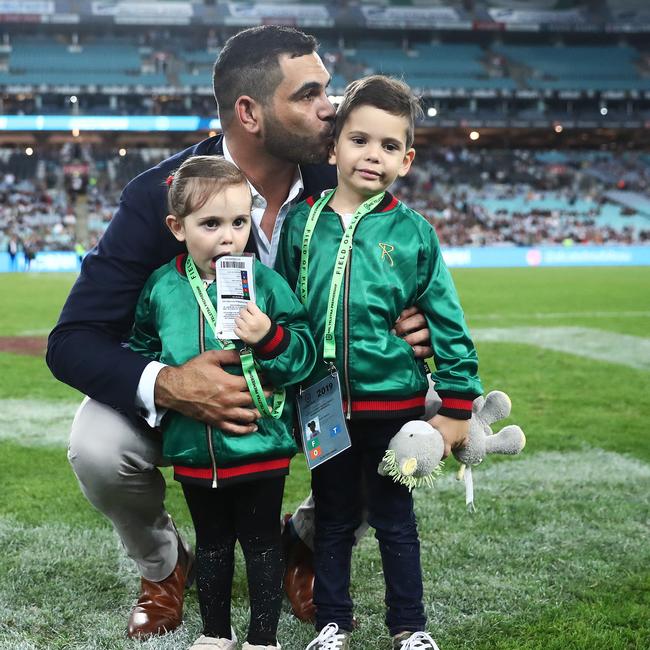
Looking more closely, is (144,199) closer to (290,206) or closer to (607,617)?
(290,206)

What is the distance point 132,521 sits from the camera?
8.55ft

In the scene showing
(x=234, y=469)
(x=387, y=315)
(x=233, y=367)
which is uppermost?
(x=387, y=315)

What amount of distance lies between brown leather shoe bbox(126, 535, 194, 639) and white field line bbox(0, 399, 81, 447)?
2.52 m

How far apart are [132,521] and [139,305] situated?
0.67 meters

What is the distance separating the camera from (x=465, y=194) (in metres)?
35.8

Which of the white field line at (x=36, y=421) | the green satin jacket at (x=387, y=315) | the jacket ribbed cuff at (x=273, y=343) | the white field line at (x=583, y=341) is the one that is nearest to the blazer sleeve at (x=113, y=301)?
the jacket ribbed cuff at (x=273, y=343)

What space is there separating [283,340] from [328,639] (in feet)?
2.62

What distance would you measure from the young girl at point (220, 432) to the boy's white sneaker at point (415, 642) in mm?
328

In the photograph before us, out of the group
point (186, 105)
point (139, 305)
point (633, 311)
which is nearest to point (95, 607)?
point (139, 305)

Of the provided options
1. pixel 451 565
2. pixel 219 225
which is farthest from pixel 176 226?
pixel 451 565

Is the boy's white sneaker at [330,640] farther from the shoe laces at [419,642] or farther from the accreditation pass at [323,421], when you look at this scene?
the accreditation pass at [323,421]

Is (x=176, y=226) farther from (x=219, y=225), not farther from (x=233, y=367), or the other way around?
(x=233, y=367)

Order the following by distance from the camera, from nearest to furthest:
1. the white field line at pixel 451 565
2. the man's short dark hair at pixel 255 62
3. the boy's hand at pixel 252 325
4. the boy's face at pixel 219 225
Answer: the boy's hand at pixel 252 325 < the boy's face at pixel 219 225 < the white field line at pixel 451 565 < the man's short dark hair at pixel 255 62

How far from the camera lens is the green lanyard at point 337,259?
2293 millimetres
